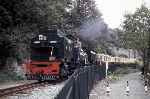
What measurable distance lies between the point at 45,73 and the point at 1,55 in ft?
19.3

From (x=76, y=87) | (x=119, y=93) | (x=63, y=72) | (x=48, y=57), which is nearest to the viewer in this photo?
(x=76, y=87)

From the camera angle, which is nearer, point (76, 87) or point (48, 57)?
point (76, 87)

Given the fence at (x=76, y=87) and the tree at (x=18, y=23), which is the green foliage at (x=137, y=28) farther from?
the fence at (x=76, y=87)

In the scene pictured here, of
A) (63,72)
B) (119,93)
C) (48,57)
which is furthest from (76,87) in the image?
(48,57)

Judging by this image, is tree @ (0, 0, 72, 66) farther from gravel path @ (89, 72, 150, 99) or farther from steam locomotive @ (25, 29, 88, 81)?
gravel path @ (89, 72, 150, 99)

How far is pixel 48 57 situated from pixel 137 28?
73.4ft

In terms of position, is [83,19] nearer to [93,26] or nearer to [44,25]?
[93,26]

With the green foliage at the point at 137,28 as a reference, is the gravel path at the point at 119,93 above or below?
below

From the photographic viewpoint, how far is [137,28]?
171 ft

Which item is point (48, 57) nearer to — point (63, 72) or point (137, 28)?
point (63, 72)

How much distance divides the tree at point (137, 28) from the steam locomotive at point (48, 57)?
18287mm

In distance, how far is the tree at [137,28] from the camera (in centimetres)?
4958

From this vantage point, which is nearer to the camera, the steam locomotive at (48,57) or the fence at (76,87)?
the fence at (76,87)

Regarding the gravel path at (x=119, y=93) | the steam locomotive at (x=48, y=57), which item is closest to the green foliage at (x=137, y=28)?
the steam locomotive at (x=48, y=57)
